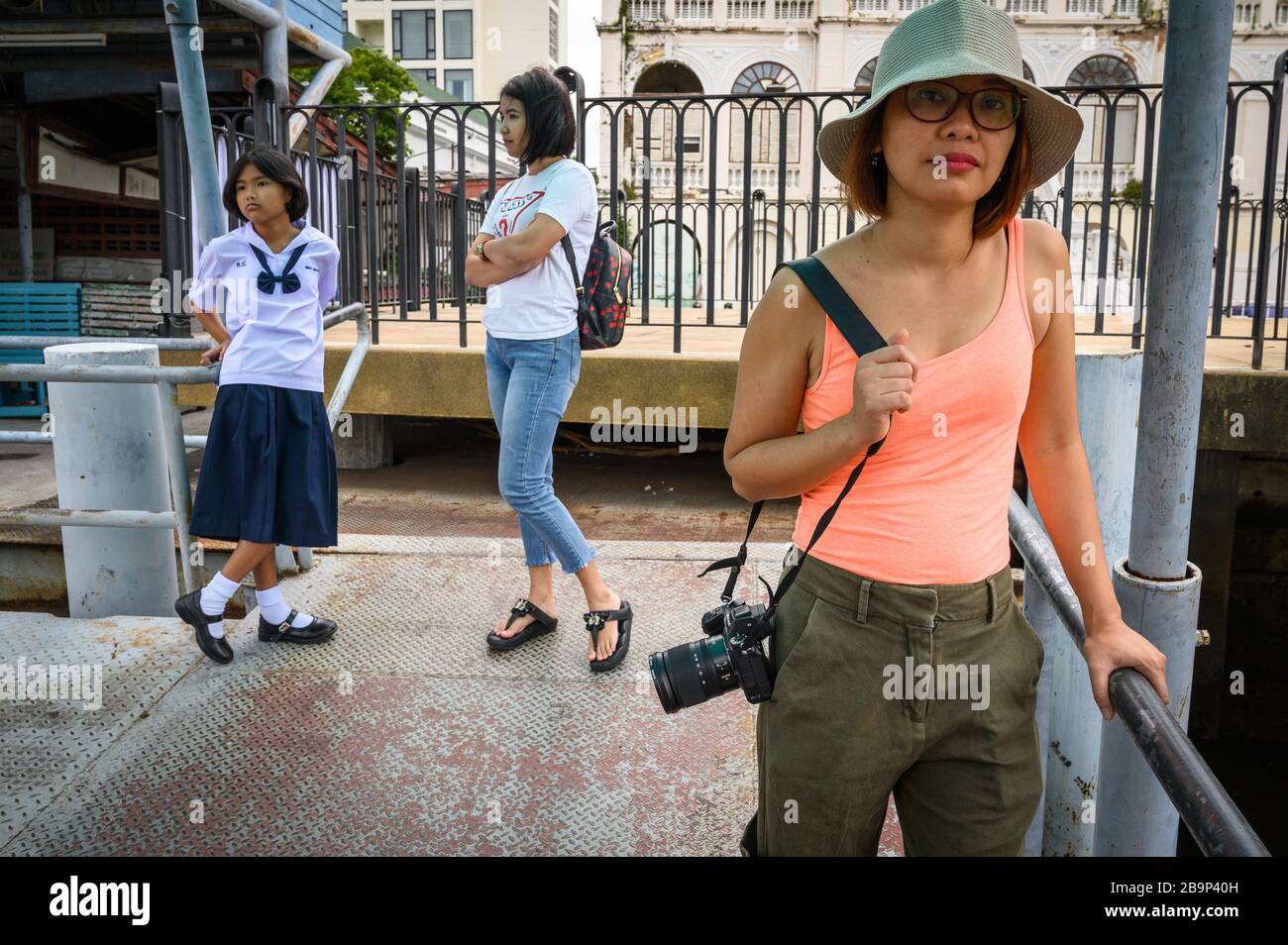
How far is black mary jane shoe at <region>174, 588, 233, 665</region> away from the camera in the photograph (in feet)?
11.6

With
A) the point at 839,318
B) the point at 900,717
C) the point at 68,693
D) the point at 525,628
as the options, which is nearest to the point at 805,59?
the point at 525,628

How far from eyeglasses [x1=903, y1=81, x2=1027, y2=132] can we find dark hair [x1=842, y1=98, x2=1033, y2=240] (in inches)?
4.3

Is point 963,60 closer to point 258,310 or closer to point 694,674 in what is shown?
point 694,674

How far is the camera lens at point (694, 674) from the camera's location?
1733 mm

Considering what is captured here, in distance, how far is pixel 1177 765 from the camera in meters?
1.18

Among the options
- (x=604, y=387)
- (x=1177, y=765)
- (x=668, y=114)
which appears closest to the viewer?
(x=1177, y=765)

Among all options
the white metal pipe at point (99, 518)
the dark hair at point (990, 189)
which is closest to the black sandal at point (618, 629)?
the white metal pipe at point (99, 518)

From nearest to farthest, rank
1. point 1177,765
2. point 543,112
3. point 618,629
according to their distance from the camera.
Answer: point 1177,765 < point 543,112 < point 618,629

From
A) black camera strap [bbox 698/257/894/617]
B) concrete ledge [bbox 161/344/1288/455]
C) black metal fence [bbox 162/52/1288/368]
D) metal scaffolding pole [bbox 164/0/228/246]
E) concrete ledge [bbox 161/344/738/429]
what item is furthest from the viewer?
concrete ledge [bbox 161/344/738/429]

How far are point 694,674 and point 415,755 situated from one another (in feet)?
5.05

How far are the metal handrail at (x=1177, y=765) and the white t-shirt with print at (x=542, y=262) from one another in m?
2.09

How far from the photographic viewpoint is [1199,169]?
144 centimetres

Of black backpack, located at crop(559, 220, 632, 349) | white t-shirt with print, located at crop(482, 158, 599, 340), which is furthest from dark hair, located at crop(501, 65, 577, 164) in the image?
black backpack, located at crop(559, 220, 632, 349)

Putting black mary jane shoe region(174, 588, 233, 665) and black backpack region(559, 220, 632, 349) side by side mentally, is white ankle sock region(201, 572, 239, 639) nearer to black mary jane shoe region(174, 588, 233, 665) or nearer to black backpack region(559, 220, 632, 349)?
black mary jane shoe region(174, 588, 233, 665)
